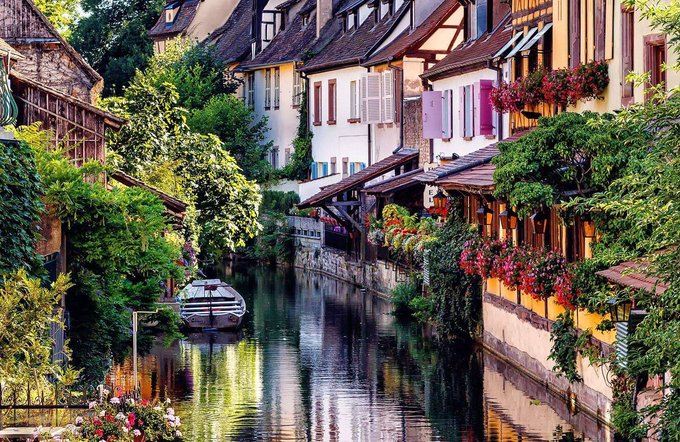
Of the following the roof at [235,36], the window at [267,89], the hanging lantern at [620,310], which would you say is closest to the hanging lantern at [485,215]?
the hanging lantern at [620,310]

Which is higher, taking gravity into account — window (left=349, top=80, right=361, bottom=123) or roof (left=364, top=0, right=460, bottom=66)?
A: roof (left=364, top=0, right=460, bottom=66)

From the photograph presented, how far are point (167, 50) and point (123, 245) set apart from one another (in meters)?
40.3

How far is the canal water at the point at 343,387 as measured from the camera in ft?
72.5

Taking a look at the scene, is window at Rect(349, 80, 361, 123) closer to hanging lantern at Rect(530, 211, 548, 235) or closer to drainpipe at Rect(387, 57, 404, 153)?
drainpipe at Rect(387, 57, 404, 153)

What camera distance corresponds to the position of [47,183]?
1916 cm

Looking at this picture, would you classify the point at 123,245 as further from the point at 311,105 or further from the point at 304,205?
the point at 311,105

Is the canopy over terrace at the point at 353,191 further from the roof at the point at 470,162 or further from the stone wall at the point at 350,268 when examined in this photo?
the roof at the point at 470,162

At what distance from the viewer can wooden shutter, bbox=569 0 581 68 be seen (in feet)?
85.4

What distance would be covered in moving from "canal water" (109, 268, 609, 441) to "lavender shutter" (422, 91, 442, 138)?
4.83 meters

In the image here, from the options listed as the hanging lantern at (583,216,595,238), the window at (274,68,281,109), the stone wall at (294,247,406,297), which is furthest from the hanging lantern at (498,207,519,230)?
the window at (274,68,281,109)

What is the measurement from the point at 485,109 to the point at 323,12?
70.3ft

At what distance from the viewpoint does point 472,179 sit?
28000 mm

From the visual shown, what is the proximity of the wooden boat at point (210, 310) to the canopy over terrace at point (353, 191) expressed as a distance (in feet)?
25.0

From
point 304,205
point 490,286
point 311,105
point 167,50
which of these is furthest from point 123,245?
point 167,50
